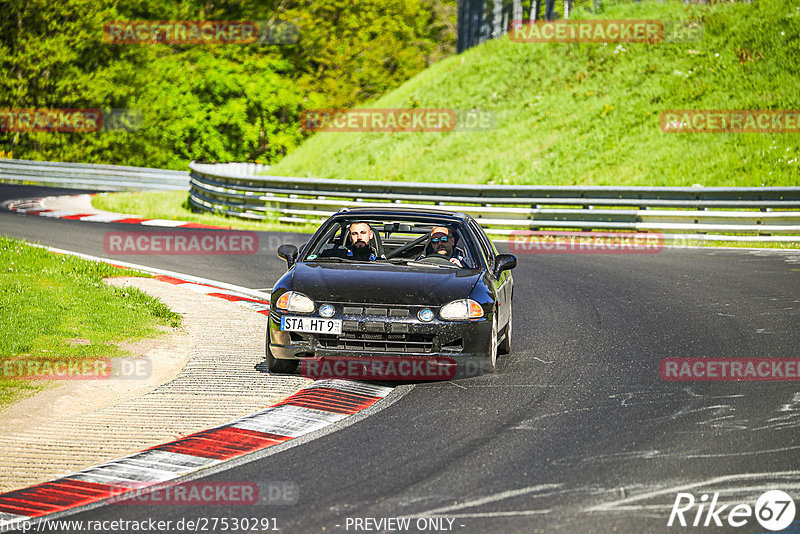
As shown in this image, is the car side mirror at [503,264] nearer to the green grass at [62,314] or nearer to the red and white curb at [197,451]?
the red and white curb at [197,451]

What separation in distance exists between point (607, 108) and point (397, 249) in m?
23.5

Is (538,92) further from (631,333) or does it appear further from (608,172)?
(631,333)

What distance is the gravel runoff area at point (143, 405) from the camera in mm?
6402

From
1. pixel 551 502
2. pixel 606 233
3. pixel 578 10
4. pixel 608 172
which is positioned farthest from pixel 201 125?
pixel 551 502

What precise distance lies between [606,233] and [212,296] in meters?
10.7

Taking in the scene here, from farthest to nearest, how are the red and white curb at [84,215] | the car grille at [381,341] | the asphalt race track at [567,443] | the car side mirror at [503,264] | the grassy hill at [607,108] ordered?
the grassy hill at [607,108], the red and white curb at [84,215], the car side mirror at [503,264], the car grille at [381,341], the asphalt race track at [567,443]

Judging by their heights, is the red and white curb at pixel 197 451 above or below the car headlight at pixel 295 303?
below

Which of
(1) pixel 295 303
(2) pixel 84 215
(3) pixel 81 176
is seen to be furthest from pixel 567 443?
(3) pixel 81 176

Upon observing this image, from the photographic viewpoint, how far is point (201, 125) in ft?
175

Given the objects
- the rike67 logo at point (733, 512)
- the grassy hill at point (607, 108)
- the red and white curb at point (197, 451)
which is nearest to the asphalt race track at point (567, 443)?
the rike67 logo at point (733, 512)

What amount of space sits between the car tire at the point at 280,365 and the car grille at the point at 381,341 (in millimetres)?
523

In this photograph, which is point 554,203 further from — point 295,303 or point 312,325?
Answer: point 312,325

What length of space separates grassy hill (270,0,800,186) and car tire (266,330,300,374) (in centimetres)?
1926

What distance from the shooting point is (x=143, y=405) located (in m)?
7.68
